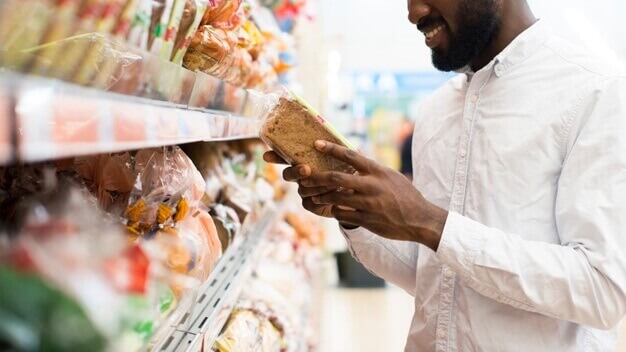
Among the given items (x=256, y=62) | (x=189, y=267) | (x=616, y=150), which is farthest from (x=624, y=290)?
(x=256, y=62)

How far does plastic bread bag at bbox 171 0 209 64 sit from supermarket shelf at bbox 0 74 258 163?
0.70ft

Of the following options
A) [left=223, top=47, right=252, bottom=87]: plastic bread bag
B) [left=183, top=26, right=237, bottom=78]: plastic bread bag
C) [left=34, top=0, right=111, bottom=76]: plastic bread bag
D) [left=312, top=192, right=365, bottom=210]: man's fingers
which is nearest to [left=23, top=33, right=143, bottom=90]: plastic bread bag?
[left=34, top=0, right=111, bottom=76]: plastic bread bag

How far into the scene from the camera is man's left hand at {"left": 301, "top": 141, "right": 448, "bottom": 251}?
1100 millimetres

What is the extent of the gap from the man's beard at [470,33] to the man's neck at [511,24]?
18 millimetres

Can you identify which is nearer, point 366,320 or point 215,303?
point 215,303

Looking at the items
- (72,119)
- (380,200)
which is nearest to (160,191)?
(380,200)

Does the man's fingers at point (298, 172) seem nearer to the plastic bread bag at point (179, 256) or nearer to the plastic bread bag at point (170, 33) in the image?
the plastic bread bag at point (179, 256)

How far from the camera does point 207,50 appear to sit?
1.14 meters

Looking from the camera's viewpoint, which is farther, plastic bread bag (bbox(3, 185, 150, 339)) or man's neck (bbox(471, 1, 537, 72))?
man's neck (bbox(471, 1, 537, 72))

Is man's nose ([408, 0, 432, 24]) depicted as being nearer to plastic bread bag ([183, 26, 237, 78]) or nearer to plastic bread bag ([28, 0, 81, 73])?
plastic bread bag ([183, 26, 237, 78])

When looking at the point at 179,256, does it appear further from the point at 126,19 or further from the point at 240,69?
the point at 240,69

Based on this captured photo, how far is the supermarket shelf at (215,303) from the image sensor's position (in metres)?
1.08

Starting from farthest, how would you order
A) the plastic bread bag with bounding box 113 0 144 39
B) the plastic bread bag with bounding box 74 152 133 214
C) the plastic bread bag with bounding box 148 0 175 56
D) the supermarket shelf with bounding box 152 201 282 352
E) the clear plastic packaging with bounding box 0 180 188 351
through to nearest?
the supermarket shelf with bounding box 152 201 282 352
the plastic bread bag with bounding box 74 152 133 214
the plastic bread bag with bounding box 148 0 175 56
the plastic bread bag with bounding box 113 0 144 39
the clear plastic packaging with bounding box 0 180 188 351

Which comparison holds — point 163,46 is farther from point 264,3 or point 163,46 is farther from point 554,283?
point 264,3
